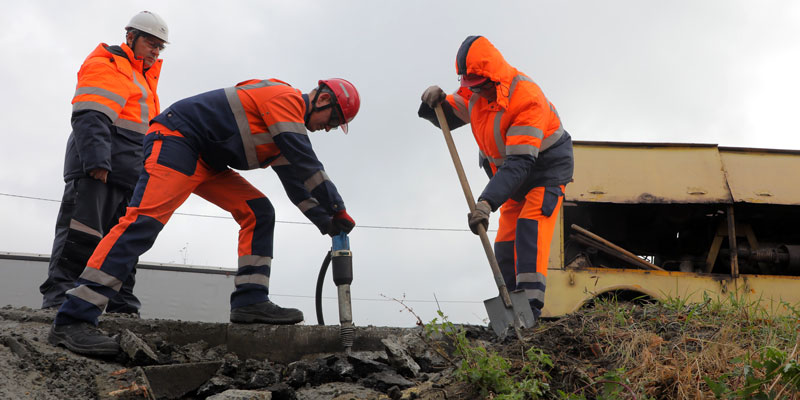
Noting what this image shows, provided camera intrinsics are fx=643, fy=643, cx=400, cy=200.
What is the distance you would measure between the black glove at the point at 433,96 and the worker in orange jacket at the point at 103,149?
2092mm

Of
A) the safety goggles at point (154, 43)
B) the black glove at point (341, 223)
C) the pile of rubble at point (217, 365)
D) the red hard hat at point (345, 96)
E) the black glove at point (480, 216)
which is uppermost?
the safety goggles at point (154, 43)

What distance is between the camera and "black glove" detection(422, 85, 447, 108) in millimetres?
5121

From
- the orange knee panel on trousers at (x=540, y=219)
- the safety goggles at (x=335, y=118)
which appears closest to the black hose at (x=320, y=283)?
the safety goggles at (x=335, y=118)

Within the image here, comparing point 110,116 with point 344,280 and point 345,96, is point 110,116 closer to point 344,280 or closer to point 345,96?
point 345,96

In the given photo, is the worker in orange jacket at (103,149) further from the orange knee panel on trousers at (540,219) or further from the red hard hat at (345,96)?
the orange knee panel on trousers at (540,219)

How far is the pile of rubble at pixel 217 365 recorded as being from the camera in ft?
9.59

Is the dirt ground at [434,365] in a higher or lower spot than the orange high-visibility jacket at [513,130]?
lower

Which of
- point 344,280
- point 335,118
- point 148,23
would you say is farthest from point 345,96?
point 148,23

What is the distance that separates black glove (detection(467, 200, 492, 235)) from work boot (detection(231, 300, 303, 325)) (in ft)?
4.12

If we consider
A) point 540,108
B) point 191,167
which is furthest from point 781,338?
point 191,167

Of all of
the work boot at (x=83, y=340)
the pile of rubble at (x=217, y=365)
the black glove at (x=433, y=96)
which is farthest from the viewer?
the black glove at (x=433, y=96)

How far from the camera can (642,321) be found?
3.53 meters

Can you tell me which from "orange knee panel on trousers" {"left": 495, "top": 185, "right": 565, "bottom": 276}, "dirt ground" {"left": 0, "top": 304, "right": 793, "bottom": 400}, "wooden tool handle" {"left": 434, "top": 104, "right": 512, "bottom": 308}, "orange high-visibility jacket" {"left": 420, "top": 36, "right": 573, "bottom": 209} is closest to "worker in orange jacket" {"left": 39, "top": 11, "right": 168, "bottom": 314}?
"dirt ground" {"left": 0, "top": 304, "right": 793, "bottom": 400}

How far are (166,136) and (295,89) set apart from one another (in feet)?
2.64
